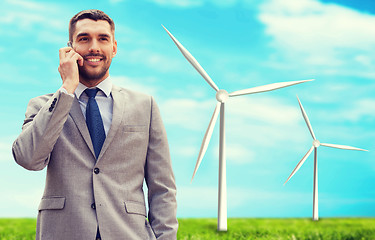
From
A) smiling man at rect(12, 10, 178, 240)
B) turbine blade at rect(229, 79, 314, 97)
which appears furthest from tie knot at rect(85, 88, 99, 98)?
turbine blade at rect(229, 79, 314, 97)

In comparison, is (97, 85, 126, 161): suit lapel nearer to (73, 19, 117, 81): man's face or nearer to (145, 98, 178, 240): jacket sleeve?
(73, 19, 117, 81): man's face

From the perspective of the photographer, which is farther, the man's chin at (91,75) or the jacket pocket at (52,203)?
the man's chin at (91,75)

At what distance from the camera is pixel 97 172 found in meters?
4.29

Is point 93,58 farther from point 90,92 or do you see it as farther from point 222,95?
point 222,95

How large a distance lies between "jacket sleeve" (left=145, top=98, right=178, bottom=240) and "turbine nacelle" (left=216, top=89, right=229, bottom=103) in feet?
44.9

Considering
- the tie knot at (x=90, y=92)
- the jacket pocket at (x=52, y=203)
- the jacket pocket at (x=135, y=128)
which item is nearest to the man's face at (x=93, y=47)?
the tie knot at (x=90, y=92)

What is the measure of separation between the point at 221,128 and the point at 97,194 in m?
14.5

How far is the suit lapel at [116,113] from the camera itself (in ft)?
14.2

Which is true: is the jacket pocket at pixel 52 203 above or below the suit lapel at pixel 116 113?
below

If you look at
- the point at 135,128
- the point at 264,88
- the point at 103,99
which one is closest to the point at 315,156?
the point at 264,88

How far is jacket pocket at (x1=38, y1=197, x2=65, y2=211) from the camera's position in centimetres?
420

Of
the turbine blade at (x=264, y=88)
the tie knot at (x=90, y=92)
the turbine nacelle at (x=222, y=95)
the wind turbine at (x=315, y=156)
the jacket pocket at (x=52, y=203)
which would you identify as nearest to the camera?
the jacket pocket at (x=52, y=203)

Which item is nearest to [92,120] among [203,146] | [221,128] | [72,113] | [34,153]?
[72,113]

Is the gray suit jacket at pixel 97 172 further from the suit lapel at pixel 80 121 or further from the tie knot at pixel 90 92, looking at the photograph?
the tie knot at pixel 90 92
